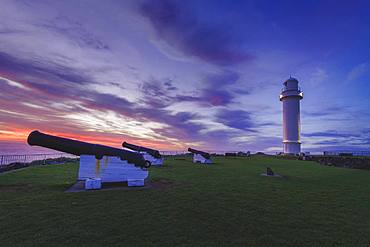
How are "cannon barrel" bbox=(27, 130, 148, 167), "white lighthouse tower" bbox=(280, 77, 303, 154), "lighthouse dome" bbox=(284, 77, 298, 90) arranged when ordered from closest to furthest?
"cannon barrel" bbox=(27, 130, 148, 167)
"white lighthouse tower" bbox=(280, 77, 303, 154)
"lighthouse dome" bbox=(284, 77, 298, 90)

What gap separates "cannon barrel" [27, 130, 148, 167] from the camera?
8.70 m

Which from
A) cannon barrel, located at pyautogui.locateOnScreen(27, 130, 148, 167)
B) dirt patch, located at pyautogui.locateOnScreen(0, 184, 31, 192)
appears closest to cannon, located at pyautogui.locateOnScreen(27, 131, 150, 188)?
cannon barrel, located at pyautogui.locateOnScreen(27, 130, 148, 167)

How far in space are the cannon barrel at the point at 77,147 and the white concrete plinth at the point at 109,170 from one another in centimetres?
19

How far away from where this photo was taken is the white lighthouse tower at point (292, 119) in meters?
47.3

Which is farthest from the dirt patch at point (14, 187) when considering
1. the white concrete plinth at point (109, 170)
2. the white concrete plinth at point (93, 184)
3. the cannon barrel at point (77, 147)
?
the white concrete plinth at point (93, 184)

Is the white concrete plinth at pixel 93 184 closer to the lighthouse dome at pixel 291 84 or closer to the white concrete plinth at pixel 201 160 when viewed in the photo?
the white concrete plinth at pixel 201 160

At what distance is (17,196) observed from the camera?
7332 millimetres

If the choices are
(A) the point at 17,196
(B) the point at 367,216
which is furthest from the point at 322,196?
(A) the point at 17,196

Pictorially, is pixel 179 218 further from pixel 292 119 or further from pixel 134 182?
pixel 292 119

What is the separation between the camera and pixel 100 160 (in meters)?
9.70

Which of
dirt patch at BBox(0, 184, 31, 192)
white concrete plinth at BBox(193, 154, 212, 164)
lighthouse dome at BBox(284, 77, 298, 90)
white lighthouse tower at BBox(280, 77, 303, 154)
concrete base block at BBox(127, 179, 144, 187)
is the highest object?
lighthouse dome at BBox(284, 77, 298, 90)

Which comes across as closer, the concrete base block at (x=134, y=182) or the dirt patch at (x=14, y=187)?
the dirt patch at (x=14, y=187)

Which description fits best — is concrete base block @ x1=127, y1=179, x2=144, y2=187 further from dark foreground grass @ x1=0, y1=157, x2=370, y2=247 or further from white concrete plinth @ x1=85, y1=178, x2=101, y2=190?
white concrete plinth @ x1=85, y1=178, x2=101, y2=190

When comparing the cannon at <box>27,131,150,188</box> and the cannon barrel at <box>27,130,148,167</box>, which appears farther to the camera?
the cannon at <box>27,131,150,188</box>
